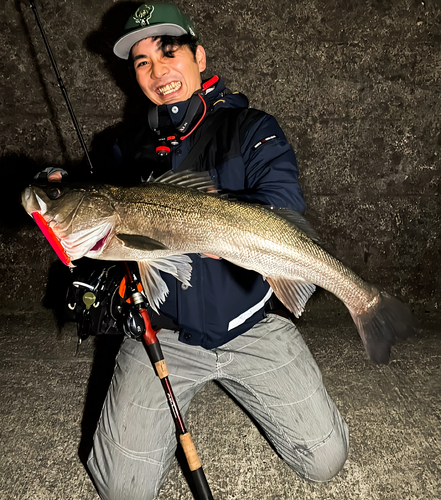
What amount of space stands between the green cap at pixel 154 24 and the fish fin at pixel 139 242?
56.0 inches

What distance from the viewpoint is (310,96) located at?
11.2ft

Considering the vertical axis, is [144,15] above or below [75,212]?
above

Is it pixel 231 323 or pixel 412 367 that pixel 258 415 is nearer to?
pixel 231 323

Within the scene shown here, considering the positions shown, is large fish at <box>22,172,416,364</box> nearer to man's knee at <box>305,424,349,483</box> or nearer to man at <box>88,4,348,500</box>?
man at <box>88,4,348,500</box>

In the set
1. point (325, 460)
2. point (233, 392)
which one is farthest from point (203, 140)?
point (325, 460)

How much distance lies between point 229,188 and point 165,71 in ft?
2.82

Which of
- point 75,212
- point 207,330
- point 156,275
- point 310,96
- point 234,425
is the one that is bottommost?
point 234,425

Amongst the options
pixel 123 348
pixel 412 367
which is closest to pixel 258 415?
pixel 123 348

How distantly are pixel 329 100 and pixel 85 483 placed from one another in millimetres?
3270

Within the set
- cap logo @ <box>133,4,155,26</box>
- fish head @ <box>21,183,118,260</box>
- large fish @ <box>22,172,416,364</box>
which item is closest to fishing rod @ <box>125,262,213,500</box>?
large fish @ <box>22,172,416,364</box>

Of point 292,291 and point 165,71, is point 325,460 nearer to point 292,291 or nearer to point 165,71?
point 292,291

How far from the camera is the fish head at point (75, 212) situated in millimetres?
1779

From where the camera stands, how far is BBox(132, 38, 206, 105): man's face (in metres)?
2.54

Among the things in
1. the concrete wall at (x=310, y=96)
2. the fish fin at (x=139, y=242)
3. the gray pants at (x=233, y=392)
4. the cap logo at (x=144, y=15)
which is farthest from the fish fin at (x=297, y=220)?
the concrete wall at (x=310, y=96)
